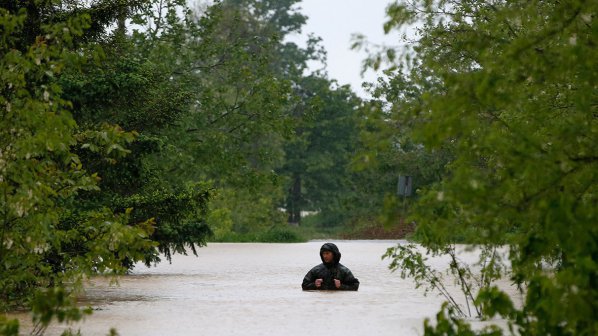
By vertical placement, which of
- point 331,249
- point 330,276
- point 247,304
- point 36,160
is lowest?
point 247,304

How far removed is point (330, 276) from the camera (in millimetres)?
20734

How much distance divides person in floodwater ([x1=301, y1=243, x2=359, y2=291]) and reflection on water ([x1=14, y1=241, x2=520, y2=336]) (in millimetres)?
255

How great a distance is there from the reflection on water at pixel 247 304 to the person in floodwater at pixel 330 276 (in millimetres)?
255

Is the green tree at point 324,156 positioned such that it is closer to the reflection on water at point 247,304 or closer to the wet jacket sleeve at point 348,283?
the reflection on water at point 247,304

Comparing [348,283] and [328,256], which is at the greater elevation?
[328,256]

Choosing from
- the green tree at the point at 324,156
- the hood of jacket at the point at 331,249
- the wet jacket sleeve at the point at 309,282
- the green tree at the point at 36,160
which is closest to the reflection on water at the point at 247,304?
the wet jacket sleeve at the point at 309,282

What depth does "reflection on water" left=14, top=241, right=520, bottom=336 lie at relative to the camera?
13.7 meters

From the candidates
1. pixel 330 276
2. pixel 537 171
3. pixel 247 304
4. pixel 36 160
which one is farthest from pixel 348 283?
pixel 537 171

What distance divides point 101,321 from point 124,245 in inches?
146

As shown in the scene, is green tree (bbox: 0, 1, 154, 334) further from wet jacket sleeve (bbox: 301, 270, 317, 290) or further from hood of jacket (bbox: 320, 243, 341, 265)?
hood of jacket (bbox: 320, 243, 341, 265)

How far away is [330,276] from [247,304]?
3595 mm

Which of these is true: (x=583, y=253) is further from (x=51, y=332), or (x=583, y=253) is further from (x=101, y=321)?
(x=101, y=321)

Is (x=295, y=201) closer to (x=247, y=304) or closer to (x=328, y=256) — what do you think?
(x=328, y=256)

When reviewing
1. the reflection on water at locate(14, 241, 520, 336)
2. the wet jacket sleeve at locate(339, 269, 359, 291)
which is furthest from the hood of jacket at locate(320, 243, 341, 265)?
the reflection on water at locate(14, 241, 520, 336)
